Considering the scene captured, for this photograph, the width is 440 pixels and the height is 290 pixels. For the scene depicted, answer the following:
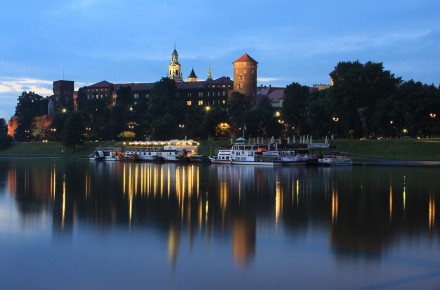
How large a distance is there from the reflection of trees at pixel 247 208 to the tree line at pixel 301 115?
1418 inches

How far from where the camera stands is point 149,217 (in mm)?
22000

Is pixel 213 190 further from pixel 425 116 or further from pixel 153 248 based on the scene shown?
pixel 425 116

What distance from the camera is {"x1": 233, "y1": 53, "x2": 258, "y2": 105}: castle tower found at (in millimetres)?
148125

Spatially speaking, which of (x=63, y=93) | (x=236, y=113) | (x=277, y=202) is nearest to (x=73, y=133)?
(x=236, y=113)

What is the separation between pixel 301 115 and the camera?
89938 mm

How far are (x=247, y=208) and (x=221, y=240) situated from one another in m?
7.27

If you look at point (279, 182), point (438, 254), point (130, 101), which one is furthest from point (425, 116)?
point (130, 101)

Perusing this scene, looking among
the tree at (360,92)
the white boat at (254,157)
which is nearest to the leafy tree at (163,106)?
the tree at (360,92)

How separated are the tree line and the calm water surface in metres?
45.0

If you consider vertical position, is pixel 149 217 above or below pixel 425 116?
below

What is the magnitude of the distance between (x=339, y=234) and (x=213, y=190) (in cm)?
1517

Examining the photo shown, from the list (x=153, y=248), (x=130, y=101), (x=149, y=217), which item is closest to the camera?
(x=153, y=248)

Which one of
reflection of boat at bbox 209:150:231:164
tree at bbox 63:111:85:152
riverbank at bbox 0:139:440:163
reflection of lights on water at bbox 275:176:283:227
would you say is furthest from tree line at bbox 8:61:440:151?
reflection of lights on water at bbox 275:176:283:227

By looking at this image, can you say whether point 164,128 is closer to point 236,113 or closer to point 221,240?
point 236,113
